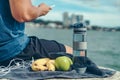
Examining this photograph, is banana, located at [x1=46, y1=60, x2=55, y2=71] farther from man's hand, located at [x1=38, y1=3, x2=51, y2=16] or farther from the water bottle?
man's hand, located at [x1=38, y1=3, x2=51, y2=16]

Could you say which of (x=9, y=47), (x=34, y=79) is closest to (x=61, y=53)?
(x=9, y=47)

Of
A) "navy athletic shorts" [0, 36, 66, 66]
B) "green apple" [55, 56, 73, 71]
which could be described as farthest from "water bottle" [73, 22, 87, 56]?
"navy athletic shorts" [0, 36, 66, 66]

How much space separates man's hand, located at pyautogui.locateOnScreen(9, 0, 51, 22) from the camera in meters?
4.88

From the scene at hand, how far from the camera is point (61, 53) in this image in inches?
228

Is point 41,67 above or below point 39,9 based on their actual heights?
below

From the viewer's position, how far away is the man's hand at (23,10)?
16.0 feet

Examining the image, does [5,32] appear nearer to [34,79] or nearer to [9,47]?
[9,47]

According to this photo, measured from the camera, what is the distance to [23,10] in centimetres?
489

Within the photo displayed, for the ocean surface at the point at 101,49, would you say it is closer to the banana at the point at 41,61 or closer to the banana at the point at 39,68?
the banana at the point at 41,61

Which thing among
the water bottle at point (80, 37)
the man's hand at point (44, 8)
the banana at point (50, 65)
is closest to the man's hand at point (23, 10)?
the man's hand at point (44, 8)

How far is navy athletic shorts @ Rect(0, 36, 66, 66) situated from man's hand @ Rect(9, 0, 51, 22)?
660 mm

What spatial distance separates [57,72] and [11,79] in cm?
50

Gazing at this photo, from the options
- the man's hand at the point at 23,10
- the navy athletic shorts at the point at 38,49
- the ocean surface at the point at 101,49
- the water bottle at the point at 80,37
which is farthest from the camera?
the ocean surface at the point at 101,49

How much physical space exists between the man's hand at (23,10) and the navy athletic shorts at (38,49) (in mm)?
660
